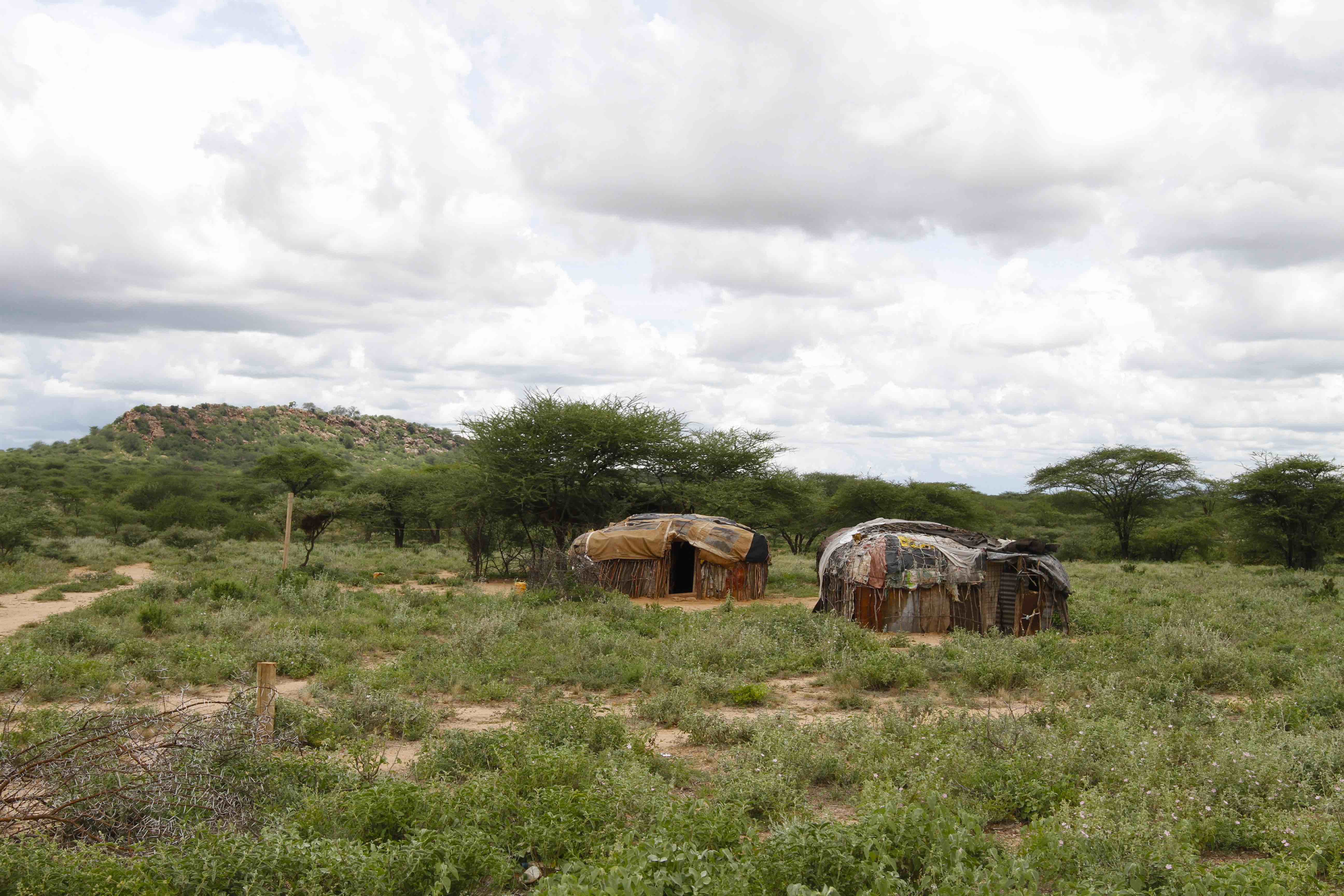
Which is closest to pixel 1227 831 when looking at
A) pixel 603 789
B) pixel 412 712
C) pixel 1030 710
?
pixel 1030 710

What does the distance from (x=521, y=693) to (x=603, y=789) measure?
413cm

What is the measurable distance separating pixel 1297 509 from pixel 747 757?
3067 centimetres

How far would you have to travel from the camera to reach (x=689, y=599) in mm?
20812

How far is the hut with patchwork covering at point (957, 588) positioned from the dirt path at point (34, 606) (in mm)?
13644

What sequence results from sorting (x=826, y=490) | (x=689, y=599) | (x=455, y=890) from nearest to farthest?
(x=455, y=890)
(x=689, y=599)
(x=826, y=490)

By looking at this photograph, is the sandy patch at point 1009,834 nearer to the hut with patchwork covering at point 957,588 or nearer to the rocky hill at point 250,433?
the hut with patchwork covering at point 957,588

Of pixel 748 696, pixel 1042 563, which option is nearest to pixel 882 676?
pixel 748 696

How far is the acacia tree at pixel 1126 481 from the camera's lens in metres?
37.8

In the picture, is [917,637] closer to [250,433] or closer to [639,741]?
[639,741]

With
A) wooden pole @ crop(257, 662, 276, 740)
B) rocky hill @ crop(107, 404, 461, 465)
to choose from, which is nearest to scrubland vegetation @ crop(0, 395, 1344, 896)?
wooden pole @ crop(257, 662, 276, 740)

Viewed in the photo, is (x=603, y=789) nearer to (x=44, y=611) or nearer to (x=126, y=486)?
(x=44, y=611)

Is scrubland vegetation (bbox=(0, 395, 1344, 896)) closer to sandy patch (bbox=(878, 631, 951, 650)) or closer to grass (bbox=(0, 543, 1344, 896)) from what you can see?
grass (bbox=(0, 543, 1344, 896))

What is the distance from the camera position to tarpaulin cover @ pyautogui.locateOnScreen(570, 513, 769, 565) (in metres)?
20.5

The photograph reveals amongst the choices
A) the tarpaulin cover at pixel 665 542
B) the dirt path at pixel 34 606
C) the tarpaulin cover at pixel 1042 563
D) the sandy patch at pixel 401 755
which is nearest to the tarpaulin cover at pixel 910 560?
the tarpaulin cover at pixel 1042 563
